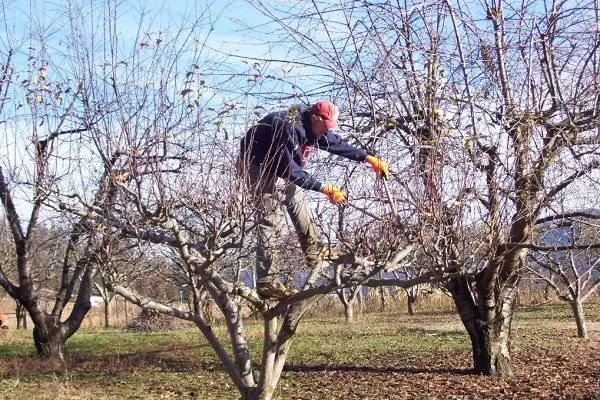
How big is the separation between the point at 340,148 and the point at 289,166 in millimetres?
384

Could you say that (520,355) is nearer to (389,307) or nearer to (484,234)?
(484,234)

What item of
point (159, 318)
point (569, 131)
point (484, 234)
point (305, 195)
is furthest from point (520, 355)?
point (159, 318)

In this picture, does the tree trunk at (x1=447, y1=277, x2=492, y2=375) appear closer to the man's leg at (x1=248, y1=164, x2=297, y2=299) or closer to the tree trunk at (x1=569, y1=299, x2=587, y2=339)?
the man's leg at (x1=248, y1=164, x2=297, y2=299)

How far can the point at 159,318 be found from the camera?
20.1m

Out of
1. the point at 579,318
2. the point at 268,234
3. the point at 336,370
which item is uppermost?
the point at 268,234

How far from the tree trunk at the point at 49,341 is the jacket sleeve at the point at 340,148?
25.7ft

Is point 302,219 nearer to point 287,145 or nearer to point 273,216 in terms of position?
point 273,216

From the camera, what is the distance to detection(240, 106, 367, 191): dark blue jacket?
14.5ft

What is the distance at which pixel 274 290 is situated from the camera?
4809mm

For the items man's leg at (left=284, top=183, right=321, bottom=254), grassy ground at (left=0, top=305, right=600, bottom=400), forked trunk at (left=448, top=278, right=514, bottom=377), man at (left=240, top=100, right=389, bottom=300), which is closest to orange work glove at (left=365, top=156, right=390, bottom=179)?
man at (left=240, top=100, right=389, bottom=300)

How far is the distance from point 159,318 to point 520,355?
1229 centimetres

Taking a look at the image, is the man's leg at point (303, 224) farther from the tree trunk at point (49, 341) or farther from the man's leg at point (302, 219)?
the tree trunk at point (49, 341)

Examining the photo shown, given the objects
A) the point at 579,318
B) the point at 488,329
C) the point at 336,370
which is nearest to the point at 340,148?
the point at 488,329

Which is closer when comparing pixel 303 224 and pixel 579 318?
pixel 303 224
